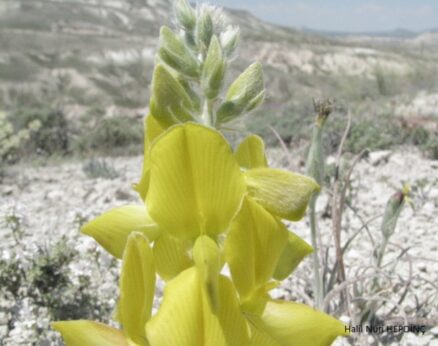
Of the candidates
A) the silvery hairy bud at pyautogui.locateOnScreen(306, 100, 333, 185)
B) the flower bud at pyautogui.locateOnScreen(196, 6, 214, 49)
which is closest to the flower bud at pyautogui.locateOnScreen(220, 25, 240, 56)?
the flower bud at pyautogui.locateOnScreen(196, 6, 214, 49)

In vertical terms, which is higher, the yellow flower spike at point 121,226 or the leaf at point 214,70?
the leaf at point 214,70

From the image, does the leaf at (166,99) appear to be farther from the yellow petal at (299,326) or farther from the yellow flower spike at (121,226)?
the yellow petal at (299,326)

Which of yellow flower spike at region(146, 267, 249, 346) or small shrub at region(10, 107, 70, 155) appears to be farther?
small shrub at region(10, 107, 70, 155)

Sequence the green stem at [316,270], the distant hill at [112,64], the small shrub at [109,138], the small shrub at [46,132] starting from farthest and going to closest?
the distant hill at [112,64], the small shrub at [109,138], the small shrub at [46,132], the green stem at [316,270]

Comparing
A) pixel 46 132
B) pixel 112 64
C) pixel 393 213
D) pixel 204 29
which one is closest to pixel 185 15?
pixel 204 29

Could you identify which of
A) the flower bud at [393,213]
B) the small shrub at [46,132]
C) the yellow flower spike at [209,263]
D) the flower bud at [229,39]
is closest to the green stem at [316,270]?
the flower bud at [393,213]

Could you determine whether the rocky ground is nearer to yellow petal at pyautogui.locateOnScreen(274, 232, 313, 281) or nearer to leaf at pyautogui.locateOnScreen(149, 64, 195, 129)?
yellow petal at pyautogui.locateOnScreen(274, 232, 313, 281)
